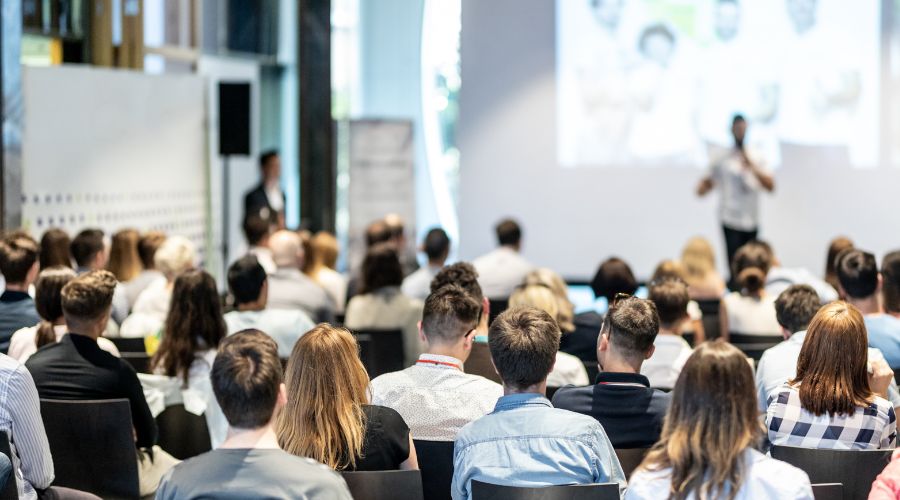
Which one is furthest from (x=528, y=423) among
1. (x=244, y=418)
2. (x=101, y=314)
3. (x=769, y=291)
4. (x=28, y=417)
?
(x=769, y=291)

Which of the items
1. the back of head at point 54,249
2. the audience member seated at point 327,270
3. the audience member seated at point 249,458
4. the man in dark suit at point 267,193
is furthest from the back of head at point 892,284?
the man in dark suit at point 267,193

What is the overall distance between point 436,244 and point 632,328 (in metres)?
3.62

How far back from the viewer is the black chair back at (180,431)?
14.0 feet

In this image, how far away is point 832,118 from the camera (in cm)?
993

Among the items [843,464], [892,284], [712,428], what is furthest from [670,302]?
[712,428]

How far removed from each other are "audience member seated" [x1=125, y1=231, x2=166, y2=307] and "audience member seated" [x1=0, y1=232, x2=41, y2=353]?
3.52 feet

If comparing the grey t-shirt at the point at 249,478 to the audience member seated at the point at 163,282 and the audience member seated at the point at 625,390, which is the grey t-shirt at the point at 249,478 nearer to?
the audience member seated at the point at 625,390

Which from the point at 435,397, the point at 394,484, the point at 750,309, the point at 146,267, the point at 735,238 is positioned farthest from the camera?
the point at 735,238

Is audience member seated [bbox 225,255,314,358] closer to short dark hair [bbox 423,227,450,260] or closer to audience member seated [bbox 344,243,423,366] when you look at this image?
audience member seated [bbox 344,243,423,366]

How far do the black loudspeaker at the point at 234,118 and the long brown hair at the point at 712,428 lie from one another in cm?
777

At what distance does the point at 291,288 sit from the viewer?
19.7ft

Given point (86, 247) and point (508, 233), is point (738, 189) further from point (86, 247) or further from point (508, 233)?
point (86, 247)

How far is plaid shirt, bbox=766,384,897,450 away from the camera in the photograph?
3.14m

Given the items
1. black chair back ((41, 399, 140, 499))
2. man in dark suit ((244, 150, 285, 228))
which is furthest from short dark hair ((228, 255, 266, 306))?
man in dark suit ((244, 150, 285, 228))
